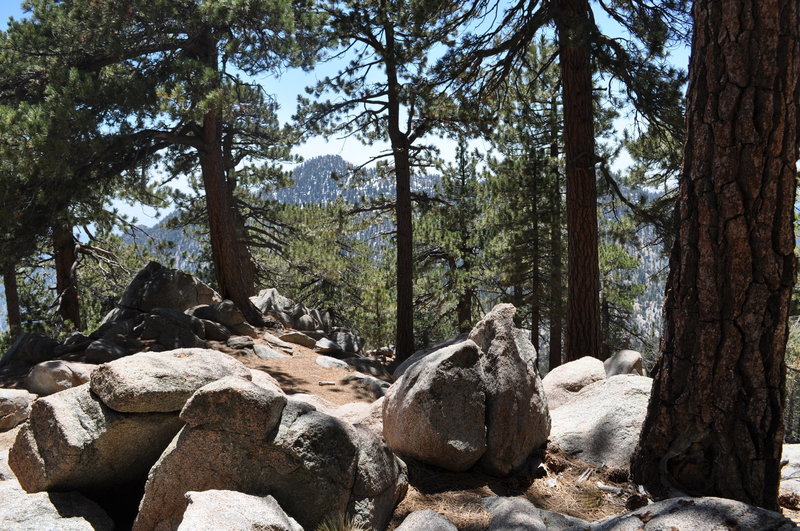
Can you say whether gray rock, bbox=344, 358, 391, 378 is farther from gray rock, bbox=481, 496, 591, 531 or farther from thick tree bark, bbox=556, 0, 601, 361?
gray rock, bbox=481, 496, 591, 531

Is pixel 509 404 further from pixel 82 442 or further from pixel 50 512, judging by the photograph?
pixel 50 512

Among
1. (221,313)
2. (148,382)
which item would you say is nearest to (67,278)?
(221,313)

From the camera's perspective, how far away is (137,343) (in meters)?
9.33

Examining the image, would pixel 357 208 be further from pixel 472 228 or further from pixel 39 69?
pixel 39 69

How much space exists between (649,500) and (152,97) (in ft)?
30.0

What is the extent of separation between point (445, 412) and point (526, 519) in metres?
1.00

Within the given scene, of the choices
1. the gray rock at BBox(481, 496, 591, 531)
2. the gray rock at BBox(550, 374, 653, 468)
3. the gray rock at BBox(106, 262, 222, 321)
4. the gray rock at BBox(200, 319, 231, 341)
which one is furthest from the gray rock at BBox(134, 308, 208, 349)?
the gray rock at BBox(481, 496, 591, 531)

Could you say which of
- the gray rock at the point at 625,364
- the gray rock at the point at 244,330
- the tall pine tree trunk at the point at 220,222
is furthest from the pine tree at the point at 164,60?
the gray rock at the point at 625,364

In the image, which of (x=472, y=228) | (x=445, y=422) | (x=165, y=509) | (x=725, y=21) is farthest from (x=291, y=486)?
(x=472, y=228)

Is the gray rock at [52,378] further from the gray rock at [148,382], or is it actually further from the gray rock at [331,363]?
the gray rock at [331,363]

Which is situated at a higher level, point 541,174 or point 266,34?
point 266,34

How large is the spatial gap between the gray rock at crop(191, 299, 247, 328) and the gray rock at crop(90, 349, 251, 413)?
24.1 ft

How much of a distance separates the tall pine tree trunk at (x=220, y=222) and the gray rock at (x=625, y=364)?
26.2 feet

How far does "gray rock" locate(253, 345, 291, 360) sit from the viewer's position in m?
10.4
